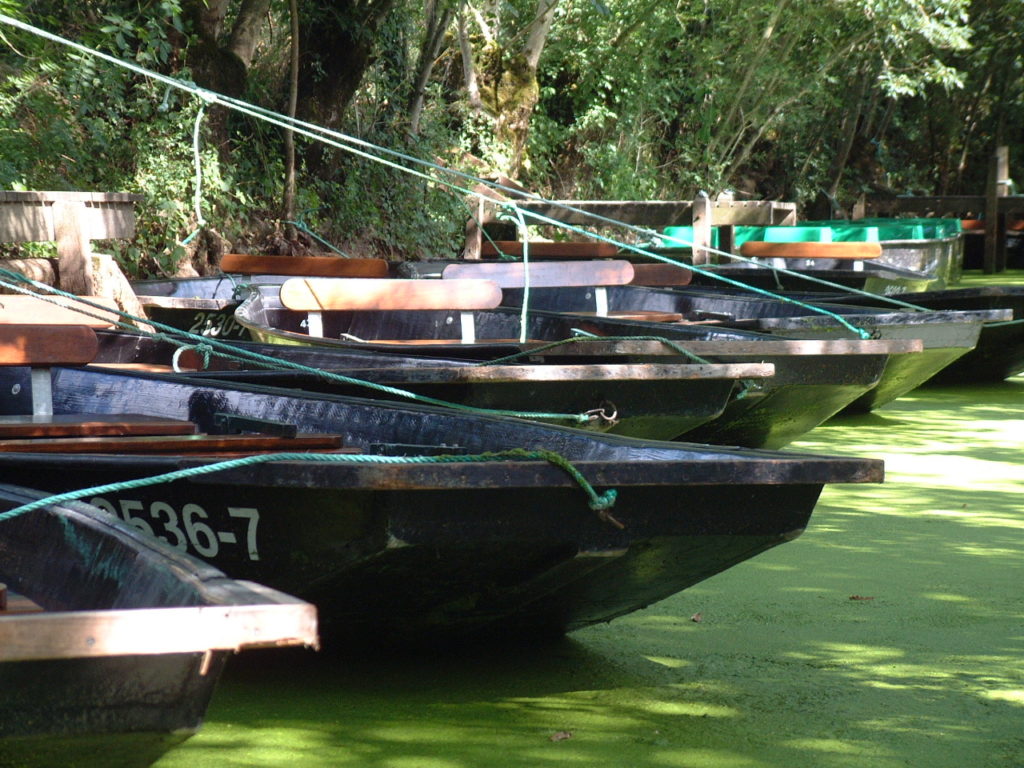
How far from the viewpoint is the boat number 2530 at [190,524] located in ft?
9.70

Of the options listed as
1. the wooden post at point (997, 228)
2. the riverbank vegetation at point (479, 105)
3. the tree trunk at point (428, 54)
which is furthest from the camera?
the wooden post at point (997, 228)

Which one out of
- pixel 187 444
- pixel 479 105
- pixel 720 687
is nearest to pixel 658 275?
pixel 187 444

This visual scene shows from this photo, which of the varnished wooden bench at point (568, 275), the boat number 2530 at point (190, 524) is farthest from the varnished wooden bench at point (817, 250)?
the boat number 2530 at point (190, 524)

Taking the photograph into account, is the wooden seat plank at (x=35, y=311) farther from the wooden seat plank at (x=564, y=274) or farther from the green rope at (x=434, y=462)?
the wooden seat plank at (x=564, y=274)

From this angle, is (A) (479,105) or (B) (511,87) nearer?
(A) (479,105)

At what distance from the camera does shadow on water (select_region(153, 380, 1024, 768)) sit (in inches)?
111

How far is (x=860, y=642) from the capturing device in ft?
11.9

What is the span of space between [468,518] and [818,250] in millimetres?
9922

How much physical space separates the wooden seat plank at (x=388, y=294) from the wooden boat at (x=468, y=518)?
2.92m

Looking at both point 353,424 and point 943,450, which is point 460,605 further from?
point 943,450

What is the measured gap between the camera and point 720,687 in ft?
10.6

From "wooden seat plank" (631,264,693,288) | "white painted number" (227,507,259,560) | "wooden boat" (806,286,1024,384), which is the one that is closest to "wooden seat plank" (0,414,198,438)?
"white painted number" (227,507,259,560)

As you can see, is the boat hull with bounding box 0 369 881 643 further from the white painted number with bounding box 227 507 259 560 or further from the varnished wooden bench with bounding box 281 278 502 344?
the varnished wooden bench with bounding box 281 278 502 344

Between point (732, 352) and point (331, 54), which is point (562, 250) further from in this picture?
point (732, 352)
